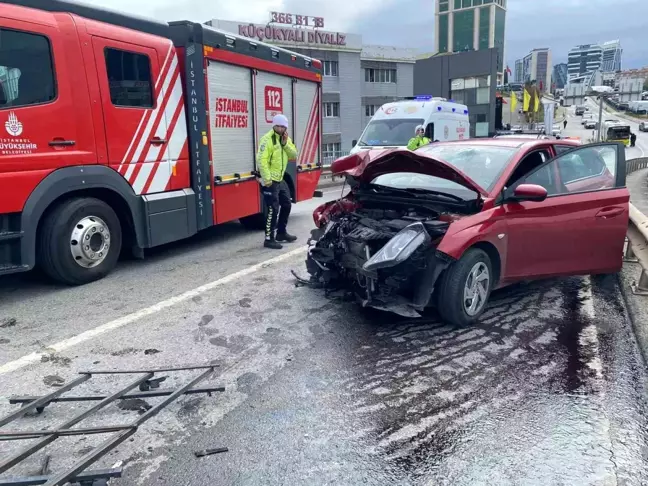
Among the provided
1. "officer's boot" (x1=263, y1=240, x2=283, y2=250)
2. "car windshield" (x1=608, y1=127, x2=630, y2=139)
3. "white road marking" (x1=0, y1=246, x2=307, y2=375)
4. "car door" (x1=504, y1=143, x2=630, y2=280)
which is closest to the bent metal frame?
"white road marking" (x1=0, y1=246, x2=307, y2=375)

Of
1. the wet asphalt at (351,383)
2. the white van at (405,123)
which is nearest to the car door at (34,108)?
the wet asphalt at (351,383)

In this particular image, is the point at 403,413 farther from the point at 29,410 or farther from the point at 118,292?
Result: the point at 118,292

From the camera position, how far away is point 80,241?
5375mm

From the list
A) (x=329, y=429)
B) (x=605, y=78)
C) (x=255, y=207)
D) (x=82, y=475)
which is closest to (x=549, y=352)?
(x=329, y=429)

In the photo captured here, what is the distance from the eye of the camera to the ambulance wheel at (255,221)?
8.59 meters

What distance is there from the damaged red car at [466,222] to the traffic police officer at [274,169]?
191cm

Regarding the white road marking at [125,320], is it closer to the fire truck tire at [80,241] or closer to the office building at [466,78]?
the fire truck tire at [80,241]

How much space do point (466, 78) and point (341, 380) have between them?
5096 centimetres

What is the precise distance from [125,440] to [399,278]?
230 cm

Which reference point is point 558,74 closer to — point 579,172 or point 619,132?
point 619,132

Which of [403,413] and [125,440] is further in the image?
[403,413]

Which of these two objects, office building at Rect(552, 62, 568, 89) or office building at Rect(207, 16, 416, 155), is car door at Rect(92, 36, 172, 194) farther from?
office building at Rect(552, 62, 568, 89)

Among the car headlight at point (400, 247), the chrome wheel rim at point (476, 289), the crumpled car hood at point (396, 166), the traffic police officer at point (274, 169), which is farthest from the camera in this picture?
the traffic police officer at point (274, 169)

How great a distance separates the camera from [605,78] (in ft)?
327
